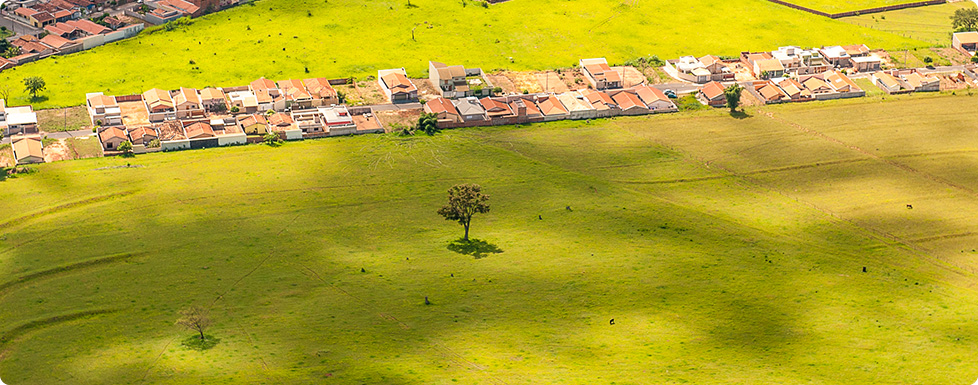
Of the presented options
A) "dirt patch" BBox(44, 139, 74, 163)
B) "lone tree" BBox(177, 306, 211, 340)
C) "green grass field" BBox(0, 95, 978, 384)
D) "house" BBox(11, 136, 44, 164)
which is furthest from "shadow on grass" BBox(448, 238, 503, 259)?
"house" BBox(11, 136, 44, 164)

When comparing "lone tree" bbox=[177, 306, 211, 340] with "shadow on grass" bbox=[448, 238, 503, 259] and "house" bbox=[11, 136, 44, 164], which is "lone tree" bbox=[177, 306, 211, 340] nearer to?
"shadow on grass" bbox=[448, 238, 503, 259]

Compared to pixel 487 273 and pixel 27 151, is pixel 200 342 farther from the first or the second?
pixel 27 151

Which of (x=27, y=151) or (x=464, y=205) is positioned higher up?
(x=27, y=151)

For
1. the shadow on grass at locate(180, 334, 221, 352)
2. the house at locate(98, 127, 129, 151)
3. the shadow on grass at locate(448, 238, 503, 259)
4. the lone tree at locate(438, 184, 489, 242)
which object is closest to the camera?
the shadow on grass at locate(180, 334, 221, 352)

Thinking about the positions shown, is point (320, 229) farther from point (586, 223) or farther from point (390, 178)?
point (586, 223)

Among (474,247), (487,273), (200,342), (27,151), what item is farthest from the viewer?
(27,151)

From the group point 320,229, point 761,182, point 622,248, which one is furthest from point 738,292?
point 320,229

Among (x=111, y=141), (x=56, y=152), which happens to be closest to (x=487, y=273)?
(x=111, y=141)
